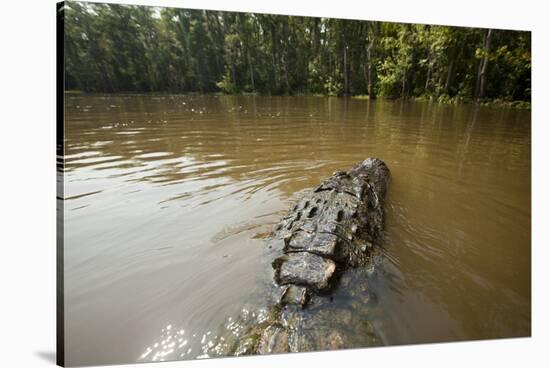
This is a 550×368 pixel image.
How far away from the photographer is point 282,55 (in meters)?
3.57

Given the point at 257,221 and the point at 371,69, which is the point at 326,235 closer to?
the point at 257,221

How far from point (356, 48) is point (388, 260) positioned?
2135 millimetres

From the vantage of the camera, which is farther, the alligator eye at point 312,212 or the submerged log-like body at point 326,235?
the alligator eye at point 312,212

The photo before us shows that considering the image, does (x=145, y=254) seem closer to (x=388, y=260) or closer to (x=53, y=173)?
(x=53, y=173)

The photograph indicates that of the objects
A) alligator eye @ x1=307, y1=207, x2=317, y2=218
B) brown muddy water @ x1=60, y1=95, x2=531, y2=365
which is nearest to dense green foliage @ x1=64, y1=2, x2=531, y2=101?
brown muddy water @ x1=60, y1=95, x2=531, y2=365

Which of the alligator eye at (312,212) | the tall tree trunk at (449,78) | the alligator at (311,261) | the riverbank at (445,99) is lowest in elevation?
the alligator at (311,261)

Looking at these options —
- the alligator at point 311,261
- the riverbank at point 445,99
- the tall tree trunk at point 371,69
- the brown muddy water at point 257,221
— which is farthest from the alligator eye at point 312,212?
the tall tree trunk at point 371,69

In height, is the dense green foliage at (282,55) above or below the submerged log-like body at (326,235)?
above

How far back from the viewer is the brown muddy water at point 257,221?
2.19m

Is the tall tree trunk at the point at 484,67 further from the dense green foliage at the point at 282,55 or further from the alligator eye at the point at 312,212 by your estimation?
the alligator eye at the point at 312,212

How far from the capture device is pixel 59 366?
210 cm

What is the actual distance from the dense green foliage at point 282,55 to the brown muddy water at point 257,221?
27cm

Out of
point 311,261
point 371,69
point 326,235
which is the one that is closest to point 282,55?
point 371,69
